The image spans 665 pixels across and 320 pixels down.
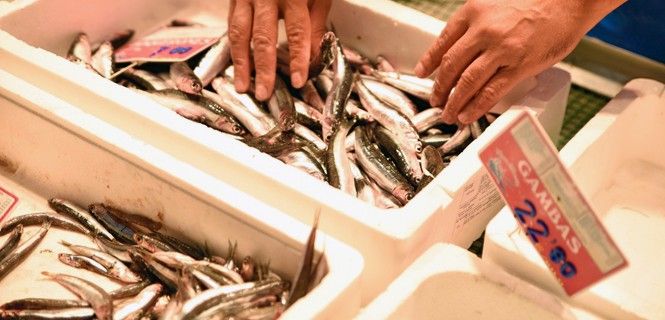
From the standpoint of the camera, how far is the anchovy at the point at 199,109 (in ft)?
7.08

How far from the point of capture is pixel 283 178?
5.64 feet

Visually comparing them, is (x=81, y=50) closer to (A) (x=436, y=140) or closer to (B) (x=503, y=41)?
(A) (x=436, y=140)

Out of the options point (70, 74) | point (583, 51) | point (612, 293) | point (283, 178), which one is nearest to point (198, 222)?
point (283, 178)

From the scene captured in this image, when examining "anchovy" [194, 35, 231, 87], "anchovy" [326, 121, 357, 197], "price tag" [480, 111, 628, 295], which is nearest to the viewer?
"price tag" [480, 111, 628, 295]

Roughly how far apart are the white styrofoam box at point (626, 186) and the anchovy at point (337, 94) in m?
0.64

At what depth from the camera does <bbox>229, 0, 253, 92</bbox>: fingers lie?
2168 millimetres

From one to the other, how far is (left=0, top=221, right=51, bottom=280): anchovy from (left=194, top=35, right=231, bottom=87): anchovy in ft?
2.16

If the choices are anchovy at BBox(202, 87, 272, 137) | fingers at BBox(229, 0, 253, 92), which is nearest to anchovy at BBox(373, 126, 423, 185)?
anchovy at BBox(202, 87, 272, 137)

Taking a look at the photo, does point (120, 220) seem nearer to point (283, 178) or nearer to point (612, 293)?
point (283, 178)

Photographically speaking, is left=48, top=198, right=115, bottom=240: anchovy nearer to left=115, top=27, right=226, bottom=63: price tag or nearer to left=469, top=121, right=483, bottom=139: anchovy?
left=115, top=27, right=226, bottom=63: price tag

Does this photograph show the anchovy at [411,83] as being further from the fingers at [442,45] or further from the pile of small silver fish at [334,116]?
the fingers at [442,45]

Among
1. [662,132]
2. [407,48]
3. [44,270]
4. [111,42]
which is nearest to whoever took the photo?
[44,270]

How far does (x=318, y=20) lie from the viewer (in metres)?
2.29

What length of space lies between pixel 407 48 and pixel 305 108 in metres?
0.42
